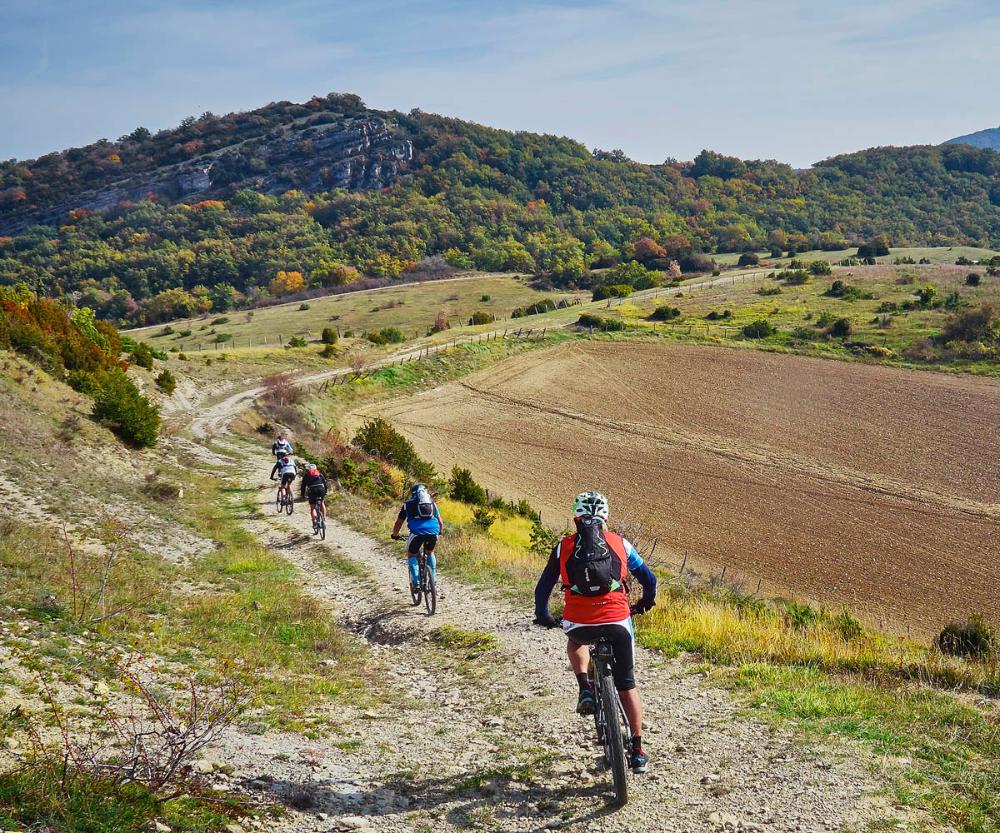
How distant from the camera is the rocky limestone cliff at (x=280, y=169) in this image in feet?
501

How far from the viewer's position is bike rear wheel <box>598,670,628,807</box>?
5.26 m

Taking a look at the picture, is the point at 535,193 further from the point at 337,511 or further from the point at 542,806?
the point at 542,806

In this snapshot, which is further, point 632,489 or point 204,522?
point 632,489

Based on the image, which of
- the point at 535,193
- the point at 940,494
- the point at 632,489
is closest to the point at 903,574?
the point at 940,494

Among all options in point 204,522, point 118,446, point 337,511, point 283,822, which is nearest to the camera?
point 283,822

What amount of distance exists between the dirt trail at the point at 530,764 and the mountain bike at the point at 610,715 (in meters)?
0.25

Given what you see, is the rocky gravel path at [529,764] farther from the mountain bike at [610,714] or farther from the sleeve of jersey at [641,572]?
the sleeve of jersey at [641,572]

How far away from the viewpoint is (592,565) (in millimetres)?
5430

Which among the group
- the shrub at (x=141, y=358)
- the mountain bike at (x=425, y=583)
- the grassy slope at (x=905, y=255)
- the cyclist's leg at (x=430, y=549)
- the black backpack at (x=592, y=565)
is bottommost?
the mountain bike at (x=425, y=583)

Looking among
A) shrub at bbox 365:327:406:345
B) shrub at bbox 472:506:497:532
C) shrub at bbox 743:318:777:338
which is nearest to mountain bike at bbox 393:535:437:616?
shrub at bbox 472:506:497:532

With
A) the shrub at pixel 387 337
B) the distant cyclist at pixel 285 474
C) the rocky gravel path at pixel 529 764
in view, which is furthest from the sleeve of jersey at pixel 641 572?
the shrub at pixel 387 337

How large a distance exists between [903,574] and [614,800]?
65.6 ft

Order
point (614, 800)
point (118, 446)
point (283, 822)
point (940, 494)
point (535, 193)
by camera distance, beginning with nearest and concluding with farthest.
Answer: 1. point (283, 822)
2. point (614, 800)
3. point (118, 446)
4. point (940, 494)
5. point (535, 193)

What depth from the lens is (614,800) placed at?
17.9ft
